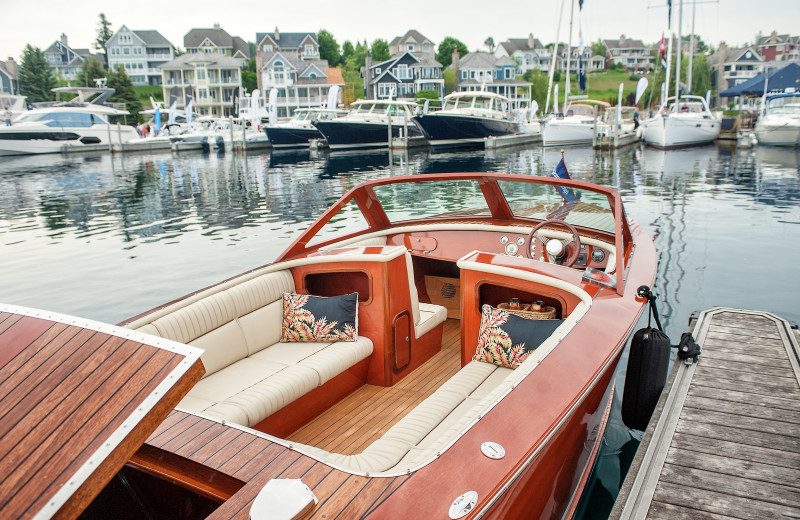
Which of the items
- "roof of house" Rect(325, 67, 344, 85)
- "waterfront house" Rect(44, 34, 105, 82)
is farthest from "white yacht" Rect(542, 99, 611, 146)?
"waterfront house" Rect(44, 34, 105, 82)

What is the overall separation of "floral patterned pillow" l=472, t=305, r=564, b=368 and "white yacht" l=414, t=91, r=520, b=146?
29.1m

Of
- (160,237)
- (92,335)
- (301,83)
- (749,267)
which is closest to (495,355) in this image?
(92,335)

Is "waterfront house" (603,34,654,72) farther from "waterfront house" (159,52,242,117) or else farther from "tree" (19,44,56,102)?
"tree" (19,44,56,102)

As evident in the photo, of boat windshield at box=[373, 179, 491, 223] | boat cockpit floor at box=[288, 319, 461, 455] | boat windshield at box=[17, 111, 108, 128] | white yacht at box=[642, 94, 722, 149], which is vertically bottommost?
boat cockpit floor at box=[288, 319, 461, 455]

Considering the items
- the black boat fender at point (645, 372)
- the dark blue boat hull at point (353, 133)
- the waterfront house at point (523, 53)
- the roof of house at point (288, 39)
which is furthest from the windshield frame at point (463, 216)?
the waterfront house at point (523, 53)

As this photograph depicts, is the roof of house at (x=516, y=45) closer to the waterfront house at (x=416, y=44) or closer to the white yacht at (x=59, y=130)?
the waterfront house at (x=416, y=44)

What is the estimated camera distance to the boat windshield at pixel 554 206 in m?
5.07

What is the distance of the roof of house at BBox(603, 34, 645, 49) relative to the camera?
113 metres

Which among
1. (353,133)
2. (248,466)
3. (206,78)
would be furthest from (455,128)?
(206,78)

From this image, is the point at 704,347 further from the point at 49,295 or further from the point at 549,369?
the point at 49,295

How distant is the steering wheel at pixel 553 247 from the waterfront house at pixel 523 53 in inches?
3359

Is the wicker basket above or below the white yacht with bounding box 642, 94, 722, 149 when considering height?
below

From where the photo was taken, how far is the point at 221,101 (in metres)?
61.6

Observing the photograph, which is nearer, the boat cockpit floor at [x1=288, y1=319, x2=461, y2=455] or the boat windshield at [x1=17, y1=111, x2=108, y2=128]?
the boat cockpit floor at [x1=288, y1=319, x2=461, y2=455]
